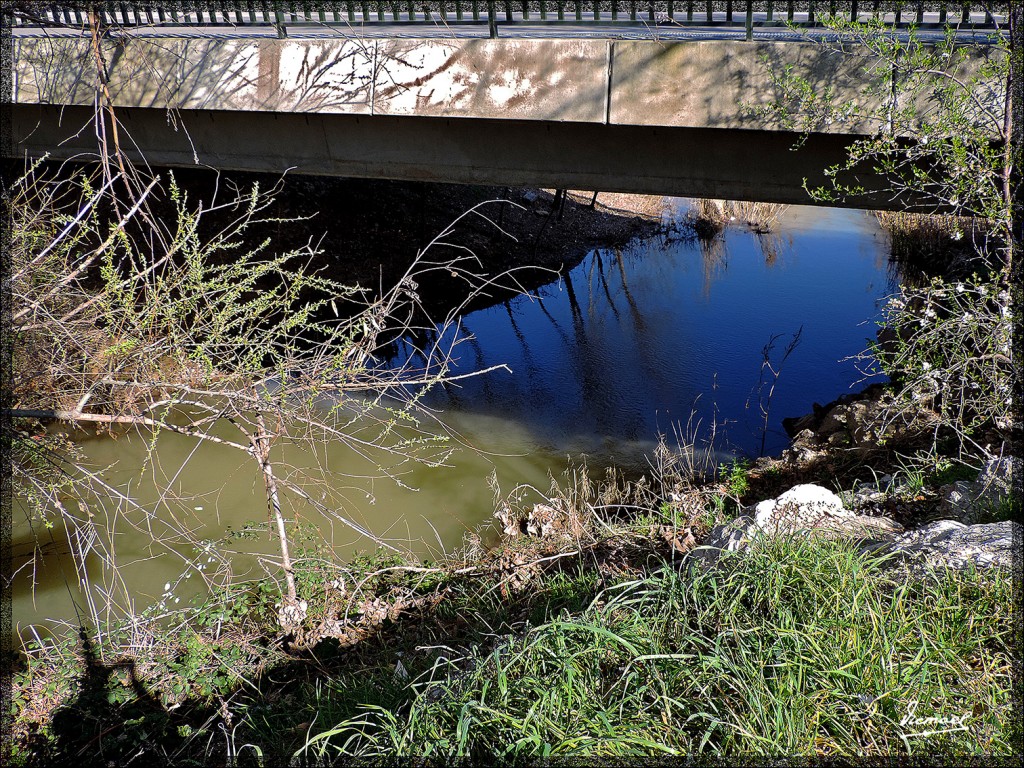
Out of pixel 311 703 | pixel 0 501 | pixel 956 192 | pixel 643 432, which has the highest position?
pixel 956 192

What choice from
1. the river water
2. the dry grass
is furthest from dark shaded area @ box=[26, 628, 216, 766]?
the dry grass

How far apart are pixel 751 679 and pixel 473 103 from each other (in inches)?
195

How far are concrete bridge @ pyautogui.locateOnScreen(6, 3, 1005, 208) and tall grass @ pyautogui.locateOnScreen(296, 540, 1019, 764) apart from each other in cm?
353

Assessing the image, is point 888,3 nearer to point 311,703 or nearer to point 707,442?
point 707,442

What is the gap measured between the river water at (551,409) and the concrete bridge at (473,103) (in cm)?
212

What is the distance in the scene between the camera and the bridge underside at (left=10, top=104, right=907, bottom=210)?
6.25m

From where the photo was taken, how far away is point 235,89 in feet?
21.2

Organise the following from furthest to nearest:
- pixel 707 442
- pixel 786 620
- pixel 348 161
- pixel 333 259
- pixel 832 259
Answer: pixel 832 259
pixel 333 259
pixel 707 442
pixel 348 161
pixel 786 620

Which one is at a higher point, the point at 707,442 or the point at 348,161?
the point at 348,161

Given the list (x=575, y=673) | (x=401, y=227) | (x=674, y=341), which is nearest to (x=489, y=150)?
(x=575, y=673)

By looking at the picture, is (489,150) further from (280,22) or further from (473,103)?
(280,22)

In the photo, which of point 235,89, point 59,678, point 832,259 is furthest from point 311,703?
point 832,259

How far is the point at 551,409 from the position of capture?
9445 mm

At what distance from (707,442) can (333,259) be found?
7.96 m
